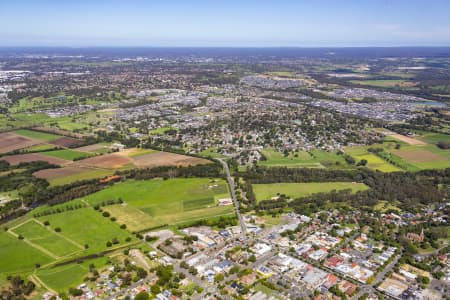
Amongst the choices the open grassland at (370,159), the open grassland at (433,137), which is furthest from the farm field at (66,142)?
the open grassland at (433,137)

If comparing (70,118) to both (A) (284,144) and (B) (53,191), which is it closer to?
(B) (53,191)

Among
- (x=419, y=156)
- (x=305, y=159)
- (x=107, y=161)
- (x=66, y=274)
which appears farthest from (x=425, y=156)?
(x=66, y=274)

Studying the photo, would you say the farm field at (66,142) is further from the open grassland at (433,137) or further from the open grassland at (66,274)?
the open grassland at (433,137)

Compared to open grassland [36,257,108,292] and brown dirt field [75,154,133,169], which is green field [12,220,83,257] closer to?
open grassland [36,257,108,292]

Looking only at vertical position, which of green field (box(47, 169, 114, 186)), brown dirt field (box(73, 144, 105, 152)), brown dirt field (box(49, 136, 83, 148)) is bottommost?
green field (box(47, 169, 114, 186))

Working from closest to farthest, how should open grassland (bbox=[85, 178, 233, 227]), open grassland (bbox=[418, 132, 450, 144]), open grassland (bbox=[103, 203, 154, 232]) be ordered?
open grassland (bbox=[103, 203, 154, 232]) < open grassland (bbox=[85, 178, 233, 227]) < open grassland (bbox=[418, 132, 450, 144])

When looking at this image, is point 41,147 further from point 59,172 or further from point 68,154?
point 59,172

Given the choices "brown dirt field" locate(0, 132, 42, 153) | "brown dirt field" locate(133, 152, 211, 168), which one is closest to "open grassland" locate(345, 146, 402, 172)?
"brown dirt field" locate(133, 152, 211, 168)
